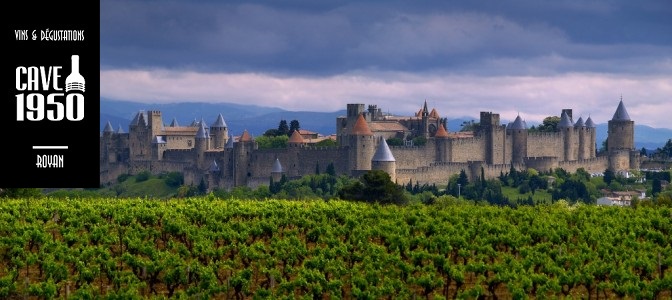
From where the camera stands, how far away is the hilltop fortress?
8588 cm

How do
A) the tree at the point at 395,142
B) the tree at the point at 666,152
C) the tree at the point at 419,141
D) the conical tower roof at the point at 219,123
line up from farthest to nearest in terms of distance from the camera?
the tree at the point at 666,152 < the conical tower roof at the point at 219,123 < the tree at the point at 419,141 < the tree at the point at 395,142

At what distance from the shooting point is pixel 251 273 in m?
22.8

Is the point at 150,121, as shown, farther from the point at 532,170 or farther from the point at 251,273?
the point at 251,273

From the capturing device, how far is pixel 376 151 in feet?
271

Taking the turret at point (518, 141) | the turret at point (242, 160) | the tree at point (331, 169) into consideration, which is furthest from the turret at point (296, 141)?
the turret at point (518, 141)

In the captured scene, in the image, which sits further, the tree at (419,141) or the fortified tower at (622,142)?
the fortified tower at (622,142)

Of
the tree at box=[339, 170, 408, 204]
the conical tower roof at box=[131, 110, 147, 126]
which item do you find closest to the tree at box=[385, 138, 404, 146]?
the conical tower roof at box=[131, 110, 147, 126]

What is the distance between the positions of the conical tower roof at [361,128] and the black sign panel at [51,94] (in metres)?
63.8

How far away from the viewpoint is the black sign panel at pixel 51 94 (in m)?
21.2

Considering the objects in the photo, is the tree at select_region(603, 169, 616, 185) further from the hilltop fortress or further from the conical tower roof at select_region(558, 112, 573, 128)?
the conical tower roof at select_region(558, 112, 573, 128)

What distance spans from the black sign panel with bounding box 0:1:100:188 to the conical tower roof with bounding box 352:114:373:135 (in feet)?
209

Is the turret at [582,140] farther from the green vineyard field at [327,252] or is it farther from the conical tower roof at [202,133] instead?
the green vineyard field at [327,252]

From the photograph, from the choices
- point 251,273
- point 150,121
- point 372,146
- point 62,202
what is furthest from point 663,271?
point 150,121

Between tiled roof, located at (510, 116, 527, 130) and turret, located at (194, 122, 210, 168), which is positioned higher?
tiled roof, located at (510, 116, 527, 130)
